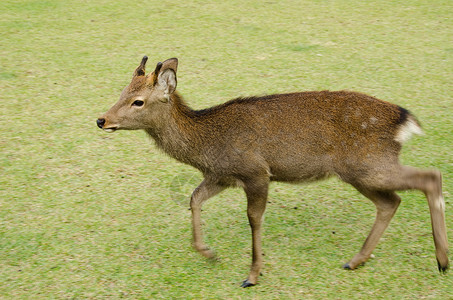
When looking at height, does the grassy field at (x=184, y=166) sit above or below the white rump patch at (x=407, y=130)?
below

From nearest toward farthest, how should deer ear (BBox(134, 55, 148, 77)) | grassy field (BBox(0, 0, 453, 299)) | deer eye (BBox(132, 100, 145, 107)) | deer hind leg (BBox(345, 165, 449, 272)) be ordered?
deer hind leg (BBox(345, 165, 449, 272))
grassy field (BBox(0, 0, 453, 299))
deer eye (BBox(132, 100, 145, 107))
deer ear (BBox(134, 55, 148, 77))

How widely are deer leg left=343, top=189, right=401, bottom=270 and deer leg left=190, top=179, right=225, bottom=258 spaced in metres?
1.07

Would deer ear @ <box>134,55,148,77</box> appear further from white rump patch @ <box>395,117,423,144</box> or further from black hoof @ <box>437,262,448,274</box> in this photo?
black hoof @ <box>437,262,448,274</box>

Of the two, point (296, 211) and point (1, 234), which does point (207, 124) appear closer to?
point (296, 211)

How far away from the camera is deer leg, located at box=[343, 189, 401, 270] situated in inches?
187

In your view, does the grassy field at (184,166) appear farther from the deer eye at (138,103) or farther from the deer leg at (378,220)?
the deer eye at (138,103)

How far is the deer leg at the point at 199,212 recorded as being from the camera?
486 centimetres

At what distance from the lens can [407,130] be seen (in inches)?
183

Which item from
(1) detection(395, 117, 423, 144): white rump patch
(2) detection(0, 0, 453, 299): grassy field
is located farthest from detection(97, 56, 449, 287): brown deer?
(2) detection(0, 0, 453, 299): grassy field

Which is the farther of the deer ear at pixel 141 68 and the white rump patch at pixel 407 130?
the deer ear at pixel 141 68

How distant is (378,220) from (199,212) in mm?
1371

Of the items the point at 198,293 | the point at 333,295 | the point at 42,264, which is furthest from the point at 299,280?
the point at 42,264

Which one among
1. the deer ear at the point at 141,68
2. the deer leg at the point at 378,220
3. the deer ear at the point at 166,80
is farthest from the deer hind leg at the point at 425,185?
the deer ear at the point at 141,68

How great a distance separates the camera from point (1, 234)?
512cm
